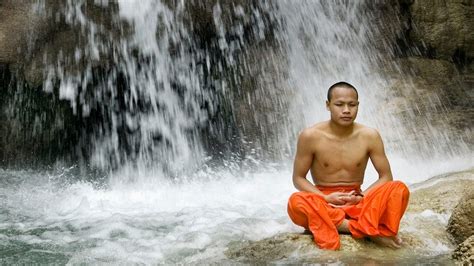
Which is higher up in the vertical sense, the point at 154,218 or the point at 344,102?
the point at 344,102

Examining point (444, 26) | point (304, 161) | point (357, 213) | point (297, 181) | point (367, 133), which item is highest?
point (444, 26)

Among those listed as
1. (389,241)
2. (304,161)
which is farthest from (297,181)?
(389,241)

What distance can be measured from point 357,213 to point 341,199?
147 mm

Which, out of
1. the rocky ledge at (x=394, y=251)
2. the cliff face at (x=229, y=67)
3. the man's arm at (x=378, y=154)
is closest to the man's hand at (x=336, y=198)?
the rocky ledge at (x=394, y=251)

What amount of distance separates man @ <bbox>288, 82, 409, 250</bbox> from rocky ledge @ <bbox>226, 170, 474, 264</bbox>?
0.27 ft

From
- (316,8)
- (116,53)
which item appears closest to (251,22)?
(316,8)

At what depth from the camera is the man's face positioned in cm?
427

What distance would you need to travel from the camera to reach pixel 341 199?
4.12 m

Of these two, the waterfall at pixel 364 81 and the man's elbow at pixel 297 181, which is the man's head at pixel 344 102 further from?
the waterfall at pixel 364 81

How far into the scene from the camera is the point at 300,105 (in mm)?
8859

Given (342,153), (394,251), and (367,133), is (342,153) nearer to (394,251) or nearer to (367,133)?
(367,133)

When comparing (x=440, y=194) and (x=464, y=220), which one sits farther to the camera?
(x=440, y=194)

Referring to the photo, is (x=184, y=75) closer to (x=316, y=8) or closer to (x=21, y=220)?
(x=316, y=8)

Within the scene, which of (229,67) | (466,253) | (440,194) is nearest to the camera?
(466,253)
